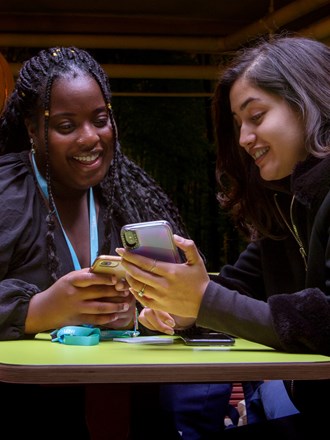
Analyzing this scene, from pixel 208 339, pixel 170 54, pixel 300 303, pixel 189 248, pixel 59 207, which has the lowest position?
pixel 208 339

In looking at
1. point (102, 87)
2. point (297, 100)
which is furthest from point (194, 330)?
point (102, 87)

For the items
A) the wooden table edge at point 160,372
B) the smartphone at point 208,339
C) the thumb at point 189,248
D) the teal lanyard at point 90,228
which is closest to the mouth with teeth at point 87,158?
the teal lanyard at point 90,228

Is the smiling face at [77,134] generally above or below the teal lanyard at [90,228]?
above

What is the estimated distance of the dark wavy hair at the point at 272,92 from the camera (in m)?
2.07

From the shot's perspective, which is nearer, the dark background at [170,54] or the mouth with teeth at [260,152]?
the mouth with teeth at [260,152]

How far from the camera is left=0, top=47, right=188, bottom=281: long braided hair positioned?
8.48ft

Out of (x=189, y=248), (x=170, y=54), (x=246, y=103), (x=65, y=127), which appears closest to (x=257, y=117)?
(x=246, y=103)

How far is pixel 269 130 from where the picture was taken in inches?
83.3

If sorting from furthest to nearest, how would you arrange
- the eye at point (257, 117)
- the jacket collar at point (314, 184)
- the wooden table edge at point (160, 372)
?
the eye at point (257, 117) → the jacket collar at point (314, 184) → the wooden table edge at point (160, 372)

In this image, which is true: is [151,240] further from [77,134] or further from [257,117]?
[77,134]

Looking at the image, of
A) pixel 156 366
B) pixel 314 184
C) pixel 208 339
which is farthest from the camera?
pixel 208 339

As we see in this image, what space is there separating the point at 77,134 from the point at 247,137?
608mm

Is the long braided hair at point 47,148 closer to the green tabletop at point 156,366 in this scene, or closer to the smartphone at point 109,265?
the smartphone at point 109,265

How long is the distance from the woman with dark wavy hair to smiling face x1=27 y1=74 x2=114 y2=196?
0.37m
